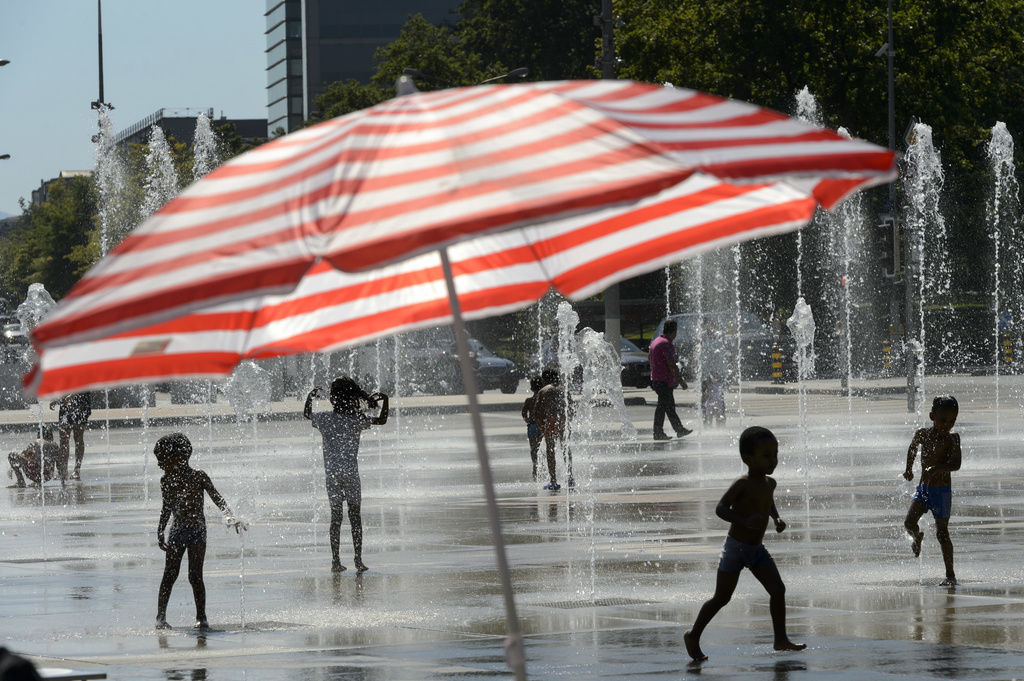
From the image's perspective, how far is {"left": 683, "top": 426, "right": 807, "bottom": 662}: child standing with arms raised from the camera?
331 inches

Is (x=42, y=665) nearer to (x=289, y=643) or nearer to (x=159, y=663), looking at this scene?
(x=159, y=663)

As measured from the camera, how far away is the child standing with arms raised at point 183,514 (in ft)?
34.0

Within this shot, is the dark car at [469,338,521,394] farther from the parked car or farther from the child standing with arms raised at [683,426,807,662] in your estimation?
the child standing with arms raised at [683,426,807,662]

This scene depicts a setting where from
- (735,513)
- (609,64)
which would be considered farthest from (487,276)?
(609,64)

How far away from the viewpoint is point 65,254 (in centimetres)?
9238

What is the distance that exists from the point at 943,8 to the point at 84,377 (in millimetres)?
46391

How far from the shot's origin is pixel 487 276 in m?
6.13

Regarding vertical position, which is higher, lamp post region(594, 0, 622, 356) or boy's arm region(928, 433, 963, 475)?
lamp post region(594, 0, 622, 356)

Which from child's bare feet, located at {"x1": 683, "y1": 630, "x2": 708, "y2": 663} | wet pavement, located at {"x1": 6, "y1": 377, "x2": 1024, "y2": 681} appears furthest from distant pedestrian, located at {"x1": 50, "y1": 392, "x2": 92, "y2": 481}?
child's bare feet, located at {"x1": 683, "y1": 630, "x2": 708, "y2": 663}

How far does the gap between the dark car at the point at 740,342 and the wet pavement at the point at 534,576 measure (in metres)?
16.9

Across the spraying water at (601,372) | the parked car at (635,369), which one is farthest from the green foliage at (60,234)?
the spraying water at (601,372)

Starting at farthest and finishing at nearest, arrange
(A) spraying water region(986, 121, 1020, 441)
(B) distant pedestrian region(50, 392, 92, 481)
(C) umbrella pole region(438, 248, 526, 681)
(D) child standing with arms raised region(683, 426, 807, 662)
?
(A) spraying water region(986, 121, 1020, 441)
(B) distant pedestrian region(50, 392, 92, 481)
(D) child standing with arms raised region(683, 426, 807, 662)
(C) umbrella pole region(438, 248, 526, 681)

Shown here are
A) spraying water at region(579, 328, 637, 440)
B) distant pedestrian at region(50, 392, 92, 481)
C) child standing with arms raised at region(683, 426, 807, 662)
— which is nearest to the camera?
child standing with arms raised at region(683, 426, 807, 662)

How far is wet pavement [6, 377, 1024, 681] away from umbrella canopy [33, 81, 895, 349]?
13.2 feet
